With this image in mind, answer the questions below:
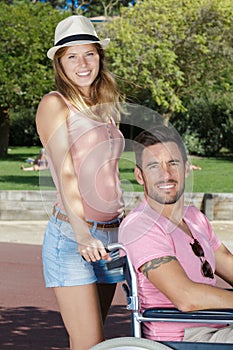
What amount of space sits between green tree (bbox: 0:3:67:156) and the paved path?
1620cm

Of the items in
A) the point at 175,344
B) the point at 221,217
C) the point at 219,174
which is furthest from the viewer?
the point at 219,174

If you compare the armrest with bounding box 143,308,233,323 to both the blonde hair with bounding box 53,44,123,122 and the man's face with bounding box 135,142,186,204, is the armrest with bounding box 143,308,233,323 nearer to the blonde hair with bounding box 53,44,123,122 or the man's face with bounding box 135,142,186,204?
the man's face with bounding box 135,142,186,204

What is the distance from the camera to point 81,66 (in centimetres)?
345

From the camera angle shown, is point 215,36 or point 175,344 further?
point 215,36

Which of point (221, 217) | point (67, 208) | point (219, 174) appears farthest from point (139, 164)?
point (219, 174)

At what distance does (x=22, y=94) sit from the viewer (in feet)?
87.9

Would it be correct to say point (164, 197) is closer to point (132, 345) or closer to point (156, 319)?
point (156, 319)

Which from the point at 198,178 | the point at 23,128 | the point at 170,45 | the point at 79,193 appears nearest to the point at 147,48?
the point at 170,45

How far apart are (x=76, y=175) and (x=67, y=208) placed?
0.15 metres

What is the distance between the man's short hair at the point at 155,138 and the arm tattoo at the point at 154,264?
409 mm

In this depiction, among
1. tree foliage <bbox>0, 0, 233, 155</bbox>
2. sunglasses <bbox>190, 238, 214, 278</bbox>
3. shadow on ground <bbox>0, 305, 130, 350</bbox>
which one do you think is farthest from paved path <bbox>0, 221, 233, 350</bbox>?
tree foliage <bbox>0, 0, 233, 155</bbox>

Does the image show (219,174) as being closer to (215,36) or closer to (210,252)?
(215,36)

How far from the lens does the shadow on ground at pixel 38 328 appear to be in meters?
5.56

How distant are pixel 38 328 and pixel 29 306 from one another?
742 millimetres
